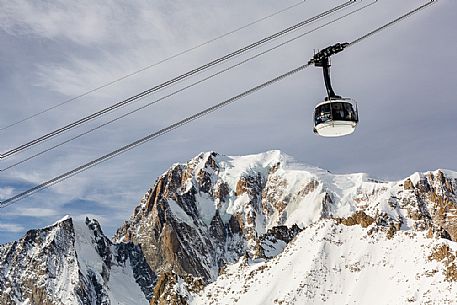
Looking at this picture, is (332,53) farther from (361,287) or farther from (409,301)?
Result: (361,287)

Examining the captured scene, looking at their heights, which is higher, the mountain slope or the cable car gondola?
the mountain slope

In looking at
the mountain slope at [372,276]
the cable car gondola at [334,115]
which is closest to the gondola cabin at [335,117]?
the cable car gondola at [334,115]

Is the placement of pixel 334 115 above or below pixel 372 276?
below

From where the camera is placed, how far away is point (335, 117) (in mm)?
22984

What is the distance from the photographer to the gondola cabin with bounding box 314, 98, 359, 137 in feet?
75.7

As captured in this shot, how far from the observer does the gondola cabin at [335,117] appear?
23.1m

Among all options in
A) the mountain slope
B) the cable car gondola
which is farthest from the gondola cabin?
the mountain slope

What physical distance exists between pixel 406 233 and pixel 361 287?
20.3 metres

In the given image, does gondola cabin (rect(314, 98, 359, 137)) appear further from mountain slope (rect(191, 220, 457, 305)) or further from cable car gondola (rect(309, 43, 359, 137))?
mountain slope (rect(191, 220, 457, 305))

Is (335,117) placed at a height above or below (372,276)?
below

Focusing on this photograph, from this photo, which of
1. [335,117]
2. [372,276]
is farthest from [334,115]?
[372,276]

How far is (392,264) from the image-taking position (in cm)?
18412

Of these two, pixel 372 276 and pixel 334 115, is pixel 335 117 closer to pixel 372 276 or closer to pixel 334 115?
pixel 334 115

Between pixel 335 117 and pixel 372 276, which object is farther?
pixel 372 276
